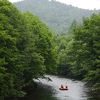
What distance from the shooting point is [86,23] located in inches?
2477

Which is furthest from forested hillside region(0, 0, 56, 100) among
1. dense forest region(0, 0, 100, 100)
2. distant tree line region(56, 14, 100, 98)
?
distant tree line region(56, 14, 100, 98)

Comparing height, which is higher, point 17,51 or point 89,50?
point 89,50

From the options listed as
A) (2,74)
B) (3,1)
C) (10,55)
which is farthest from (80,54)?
(2,74)

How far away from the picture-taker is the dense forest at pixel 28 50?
4150 cm

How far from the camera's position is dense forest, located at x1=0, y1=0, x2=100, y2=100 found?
41500mm

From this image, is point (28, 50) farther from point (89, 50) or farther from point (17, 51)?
point (89, 50)

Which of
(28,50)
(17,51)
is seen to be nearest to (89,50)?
(28,50)

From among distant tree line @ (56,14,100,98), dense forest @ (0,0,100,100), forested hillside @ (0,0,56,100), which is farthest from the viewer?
distant tree line @ (56,14,100,98)

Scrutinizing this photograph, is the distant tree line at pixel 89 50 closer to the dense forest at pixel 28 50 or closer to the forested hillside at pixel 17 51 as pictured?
the dense forest at pixel 28 50

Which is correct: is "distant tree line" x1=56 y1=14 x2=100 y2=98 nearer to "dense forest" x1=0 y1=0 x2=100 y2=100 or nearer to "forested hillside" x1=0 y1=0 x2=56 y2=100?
"dense forest" x1=0 y1=0 x2=100 y2=100

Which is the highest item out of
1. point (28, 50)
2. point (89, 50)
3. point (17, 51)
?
point (89, 50)

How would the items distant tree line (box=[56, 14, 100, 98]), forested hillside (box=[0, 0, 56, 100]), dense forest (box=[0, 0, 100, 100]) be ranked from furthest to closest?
distant tree line (box=[56, 14, 100, 98]) → dense forest (box=[0, 0, 100, 100]) → forested hillside (box=[0, 0, 56, 100])

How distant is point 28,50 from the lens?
54750mm

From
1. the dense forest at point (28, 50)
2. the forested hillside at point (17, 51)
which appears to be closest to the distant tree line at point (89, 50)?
the dense forest at point (28, 50)
